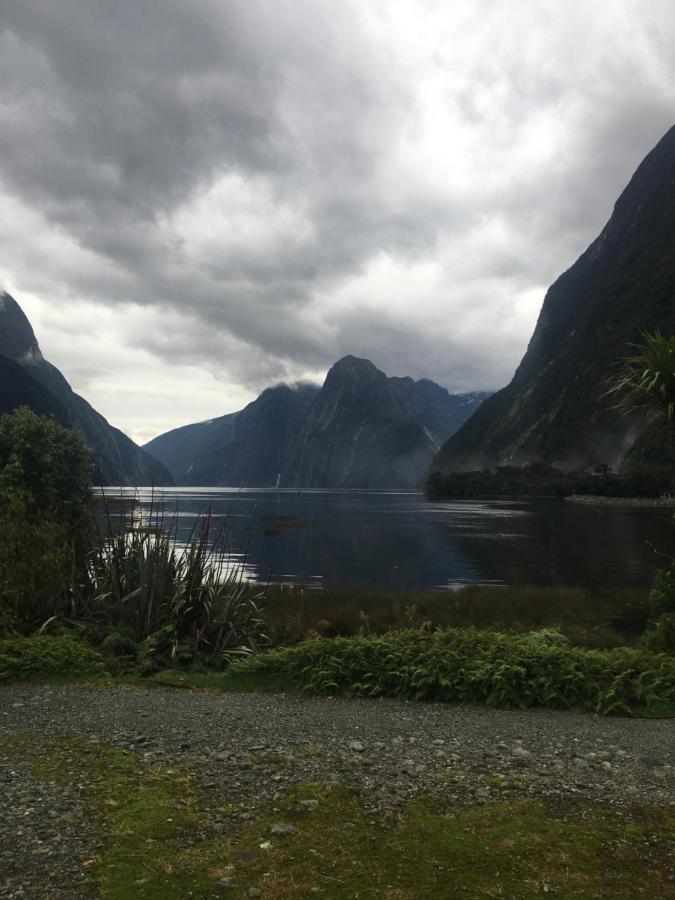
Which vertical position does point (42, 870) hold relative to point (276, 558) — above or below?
above

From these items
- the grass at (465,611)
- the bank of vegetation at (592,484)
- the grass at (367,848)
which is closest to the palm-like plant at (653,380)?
the grass at (465,611)

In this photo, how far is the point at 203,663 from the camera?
11.9 m

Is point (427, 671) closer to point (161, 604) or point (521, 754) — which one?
point (521, 754)

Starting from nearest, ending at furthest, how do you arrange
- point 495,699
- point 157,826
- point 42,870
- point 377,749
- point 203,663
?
point 42,870 < point 157,826 < point 377,749 < point 495,699 < point 203,663

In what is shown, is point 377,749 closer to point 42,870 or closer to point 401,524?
point 42,870

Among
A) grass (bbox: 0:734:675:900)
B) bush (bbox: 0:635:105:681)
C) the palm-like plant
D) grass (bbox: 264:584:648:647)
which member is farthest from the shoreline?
grass (bbox: 0:734:675:900)

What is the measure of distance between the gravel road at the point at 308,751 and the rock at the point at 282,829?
385 millimetres

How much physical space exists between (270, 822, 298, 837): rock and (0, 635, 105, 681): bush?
6.40 m

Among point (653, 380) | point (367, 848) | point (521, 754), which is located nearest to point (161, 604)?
point (521, 754)

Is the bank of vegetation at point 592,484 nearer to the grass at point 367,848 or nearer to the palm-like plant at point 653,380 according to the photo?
the palm-like plant at point 653,380

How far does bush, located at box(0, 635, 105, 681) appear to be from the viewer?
1027cm

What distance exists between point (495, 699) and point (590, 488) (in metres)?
150

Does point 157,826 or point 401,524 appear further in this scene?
point 401,524

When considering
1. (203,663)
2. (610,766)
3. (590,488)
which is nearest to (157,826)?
(610,766)
